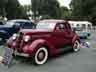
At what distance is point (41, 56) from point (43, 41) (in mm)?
551

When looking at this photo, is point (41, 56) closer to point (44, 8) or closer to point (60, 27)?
point (60, 27)

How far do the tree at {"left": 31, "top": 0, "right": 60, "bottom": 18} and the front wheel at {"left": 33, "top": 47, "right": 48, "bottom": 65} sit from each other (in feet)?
110

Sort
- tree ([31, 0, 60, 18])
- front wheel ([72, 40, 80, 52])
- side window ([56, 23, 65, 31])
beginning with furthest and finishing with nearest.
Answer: tree ([31, 0, 60, 18]) < front wheel ([72, 40, 80, 52]) < side window ([56, 23, 65, 31])

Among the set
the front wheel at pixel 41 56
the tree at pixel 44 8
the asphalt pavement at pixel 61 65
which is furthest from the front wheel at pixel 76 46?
the tree at pixel 44 8

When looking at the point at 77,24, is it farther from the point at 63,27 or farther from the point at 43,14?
the point at 43,14

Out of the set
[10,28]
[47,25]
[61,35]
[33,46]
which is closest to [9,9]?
[10,28]

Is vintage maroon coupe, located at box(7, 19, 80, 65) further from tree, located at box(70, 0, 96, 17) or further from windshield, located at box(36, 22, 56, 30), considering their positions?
tree, located at box(70, 0, 96, 17)

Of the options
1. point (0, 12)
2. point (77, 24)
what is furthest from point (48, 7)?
point (77, 24)

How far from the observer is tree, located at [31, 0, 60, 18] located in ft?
131

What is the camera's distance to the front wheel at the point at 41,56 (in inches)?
234

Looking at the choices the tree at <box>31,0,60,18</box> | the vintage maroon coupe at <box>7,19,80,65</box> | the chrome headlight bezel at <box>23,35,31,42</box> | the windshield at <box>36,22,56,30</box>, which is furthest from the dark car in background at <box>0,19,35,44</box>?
the tree at <box>31,0,60,18</box>

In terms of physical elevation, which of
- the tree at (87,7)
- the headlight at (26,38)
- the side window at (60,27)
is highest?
the tree at (87,7)

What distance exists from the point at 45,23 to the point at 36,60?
78.7 inches

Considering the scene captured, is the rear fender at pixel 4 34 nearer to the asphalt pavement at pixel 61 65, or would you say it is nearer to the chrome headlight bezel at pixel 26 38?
the asphalt pavement at pixel 61 65
